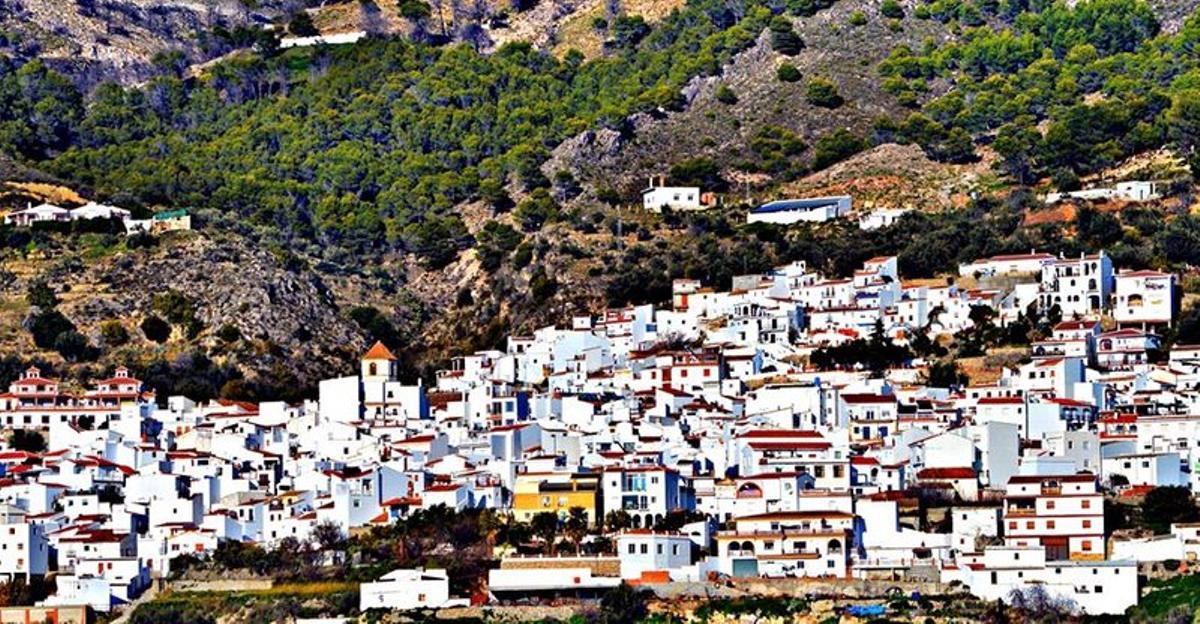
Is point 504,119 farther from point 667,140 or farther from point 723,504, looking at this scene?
point 723,504

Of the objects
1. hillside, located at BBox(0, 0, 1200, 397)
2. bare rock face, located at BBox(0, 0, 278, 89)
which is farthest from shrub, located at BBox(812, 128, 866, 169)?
bare rock face, located at BBox(0, 0, 278, 89)

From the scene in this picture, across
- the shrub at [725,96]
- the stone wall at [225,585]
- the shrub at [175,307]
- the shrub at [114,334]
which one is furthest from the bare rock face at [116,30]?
the stone wall at [225,585]

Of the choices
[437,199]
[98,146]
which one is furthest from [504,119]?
[98,146]

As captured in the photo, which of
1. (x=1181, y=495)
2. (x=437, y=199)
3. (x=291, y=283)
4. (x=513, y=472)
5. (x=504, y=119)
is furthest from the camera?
(x=504, y=119)

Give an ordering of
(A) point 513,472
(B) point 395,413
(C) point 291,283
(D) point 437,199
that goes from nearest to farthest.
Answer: (A) point 513,472 < (B) point 395,413 < (C) point 291,283 < (D) point 437,199

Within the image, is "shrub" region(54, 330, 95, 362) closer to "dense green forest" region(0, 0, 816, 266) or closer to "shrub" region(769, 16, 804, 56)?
"dense green forest" region(0, 0, 816, 266)

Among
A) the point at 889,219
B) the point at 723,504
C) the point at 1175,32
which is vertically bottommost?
the point at 723,504

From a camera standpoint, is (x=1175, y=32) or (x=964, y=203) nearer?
(x=964, y=203)

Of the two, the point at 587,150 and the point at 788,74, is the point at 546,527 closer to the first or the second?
the point at 587,150

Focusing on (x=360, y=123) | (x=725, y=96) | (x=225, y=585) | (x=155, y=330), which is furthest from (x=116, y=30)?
(x=225, y=585)
